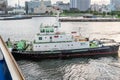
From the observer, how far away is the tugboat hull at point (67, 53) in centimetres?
3173

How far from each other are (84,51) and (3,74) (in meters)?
28.2

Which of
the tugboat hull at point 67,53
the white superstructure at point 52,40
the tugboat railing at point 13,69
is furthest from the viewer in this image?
the white superstructure at point 52,40

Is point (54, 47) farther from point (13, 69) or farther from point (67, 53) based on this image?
point (13, 69)

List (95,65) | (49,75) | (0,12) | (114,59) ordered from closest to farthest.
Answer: (49,75) < (95,65) < (114,59) < (0,12)

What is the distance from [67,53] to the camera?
108 feet

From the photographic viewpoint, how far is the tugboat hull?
31.7 m

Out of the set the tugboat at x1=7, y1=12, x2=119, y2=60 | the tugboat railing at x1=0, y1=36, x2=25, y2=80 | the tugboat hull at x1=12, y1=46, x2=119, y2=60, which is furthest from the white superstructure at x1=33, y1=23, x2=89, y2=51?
the tugboat railing at x1=0, y1=36, x2=25, y2=80

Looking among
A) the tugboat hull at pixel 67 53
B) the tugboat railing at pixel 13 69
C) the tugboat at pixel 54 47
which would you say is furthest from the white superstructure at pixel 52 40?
the tugboat railing at pixel 13 69

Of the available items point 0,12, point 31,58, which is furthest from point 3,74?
point 0,12

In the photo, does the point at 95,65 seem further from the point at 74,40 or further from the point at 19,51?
the point at 19,51

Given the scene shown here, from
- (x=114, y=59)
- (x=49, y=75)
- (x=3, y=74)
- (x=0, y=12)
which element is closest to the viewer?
(x=3, y=74)

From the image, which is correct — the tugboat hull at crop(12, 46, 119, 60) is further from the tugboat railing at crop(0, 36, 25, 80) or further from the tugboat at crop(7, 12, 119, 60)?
the tugboat railing at crop(0, 36, 25, 80)

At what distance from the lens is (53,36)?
1264 inches

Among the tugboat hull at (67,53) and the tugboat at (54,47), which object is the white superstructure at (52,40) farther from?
the tugboat hull at (67,53)
